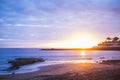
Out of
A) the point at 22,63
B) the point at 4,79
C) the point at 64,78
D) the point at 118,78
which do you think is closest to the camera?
the point at 118,78

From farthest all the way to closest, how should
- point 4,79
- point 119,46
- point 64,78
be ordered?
point 119,46, point 4,79, point 64,78

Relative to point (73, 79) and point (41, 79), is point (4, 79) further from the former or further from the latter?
point (73, 79)

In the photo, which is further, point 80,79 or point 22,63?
point 22,63

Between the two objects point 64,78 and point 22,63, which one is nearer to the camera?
point 64,78

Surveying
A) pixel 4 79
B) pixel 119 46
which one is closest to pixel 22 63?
pixel 4 79

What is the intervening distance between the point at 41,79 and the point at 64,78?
2689 mm

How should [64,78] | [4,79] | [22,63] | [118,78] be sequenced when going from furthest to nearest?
[22,63]
[4,79]
[64,78]
[118,78]

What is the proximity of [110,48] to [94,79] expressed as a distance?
178 meters

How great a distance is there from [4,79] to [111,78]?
14.3m


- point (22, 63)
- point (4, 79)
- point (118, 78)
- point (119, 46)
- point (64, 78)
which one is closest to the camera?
point (118, 78)

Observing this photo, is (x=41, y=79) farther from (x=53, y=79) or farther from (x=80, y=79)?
(x=80, y=79)

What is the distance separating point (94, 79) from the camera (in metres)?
21.6

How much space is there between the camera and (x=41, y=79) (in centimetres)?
2348

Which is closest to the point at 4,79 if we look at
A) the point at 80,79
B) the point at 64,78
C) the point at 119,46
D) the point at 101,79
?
the point at 64,78
